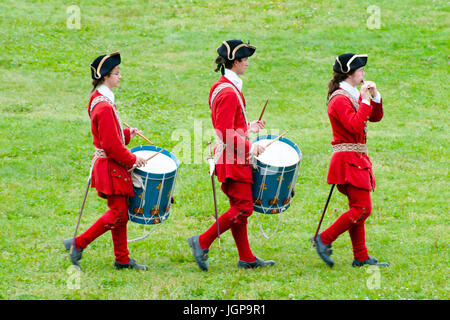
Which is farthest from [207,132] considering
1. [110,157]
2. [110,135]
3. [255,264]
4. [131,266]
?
[110,135]

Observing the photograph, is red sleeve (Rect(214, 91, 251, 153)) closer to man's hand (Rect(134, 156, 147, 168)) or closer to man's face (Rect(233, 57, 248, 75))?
man's face (Rect(233, 57, 248, 75))

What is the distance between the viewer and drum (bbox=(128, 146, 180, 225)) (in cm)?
597

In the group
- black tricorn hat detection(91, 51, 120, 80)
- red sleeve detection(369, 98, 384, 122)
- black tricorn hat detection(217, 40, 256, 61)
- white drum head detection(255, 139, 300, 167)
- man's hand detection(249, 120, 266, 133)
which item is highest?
black tricorn hat detection(217, 40, 256, 61)

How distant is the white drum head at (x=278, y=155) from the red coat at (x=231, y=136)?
216mm

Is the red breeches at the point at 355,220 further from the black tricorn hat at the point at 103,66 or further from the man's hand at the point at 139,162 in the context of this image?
the black tricorn hat at the point at 103,66

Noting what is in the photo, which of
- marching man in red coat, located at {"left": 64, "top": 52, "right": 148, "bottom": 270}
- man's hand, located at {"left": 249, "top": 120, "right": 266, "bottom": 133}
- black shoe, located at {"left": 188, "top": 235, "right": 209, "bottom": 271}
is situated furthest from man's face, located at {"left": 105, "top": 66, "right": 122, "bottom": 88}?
black shoe, located at {"left": 188, "top": 235, "right": 209, "bottom": 271}

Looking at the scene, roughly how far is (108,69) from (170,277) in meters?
2.08

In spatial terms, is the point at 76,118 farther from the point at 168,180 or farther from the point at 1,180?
the point at 168,180

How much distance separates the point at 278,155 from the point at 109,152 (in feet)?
5.40

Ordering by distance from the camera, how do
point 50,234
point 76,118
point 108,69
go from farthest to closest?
point 76,118
point 50,234
point 108,69

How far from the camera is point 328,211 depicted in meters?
8.32

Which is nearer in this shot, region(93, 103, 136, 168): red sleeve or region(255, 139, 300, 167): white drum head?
region(93, 103, 136, 168): red sleeve

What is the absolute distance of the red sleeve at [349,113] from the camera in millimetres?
5926
